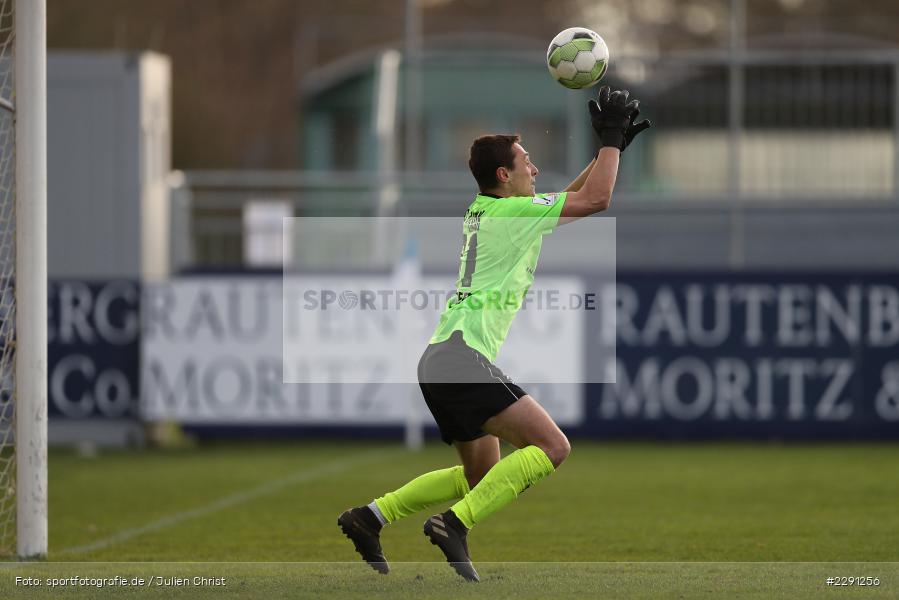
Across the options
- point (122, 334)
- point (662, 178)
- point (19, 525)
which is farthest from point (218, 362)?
point (19, 525)

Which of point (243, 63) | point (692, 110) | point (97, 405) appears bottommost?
point (97, 405)

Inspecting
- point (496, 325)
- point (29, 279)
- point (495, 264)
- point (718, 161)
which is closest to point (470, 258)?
point (495, 264)

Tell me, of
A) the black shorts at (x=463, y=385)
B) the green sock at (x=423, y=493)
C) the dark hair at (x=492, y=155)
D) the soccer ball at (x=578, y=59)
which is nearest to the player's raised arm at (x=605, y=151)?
the dark hair at (x=492, y=155)

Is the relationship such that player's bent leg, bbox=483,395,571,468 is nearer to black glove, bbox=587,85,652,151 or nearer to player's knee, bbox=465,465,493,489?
player's knee, bbox=465,465,493,489

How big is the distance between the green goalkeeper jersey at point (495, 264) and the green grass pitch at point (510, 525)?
1126mm

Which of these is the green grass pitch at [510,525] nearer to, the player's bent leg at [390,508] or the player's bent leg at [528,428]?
the player's bent leg at [390,508]

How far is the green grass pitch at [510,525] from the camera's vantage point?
712 cm

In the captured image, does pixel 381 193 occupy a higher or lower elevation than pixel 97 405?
higher

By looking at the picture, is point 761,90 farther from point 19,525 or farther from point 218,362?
point 19,525

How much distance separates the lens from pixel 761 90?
1744cm

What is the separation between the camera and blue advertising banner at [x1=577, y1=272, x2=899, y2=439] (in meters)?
16.0

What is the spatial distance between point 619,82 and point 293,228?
13.2 ft

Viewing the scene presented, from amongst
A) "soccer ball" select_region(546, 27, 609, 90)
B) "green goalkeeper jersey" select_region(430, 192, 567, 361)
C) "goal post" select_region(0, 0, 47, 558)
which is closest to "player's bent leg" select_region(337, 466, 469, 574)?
"green goalkeeper jersey" select_region(430, 192, 567, 361)

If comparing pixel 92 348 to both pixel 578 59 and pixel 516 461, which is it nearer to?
pixel 578 59
